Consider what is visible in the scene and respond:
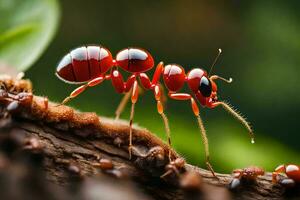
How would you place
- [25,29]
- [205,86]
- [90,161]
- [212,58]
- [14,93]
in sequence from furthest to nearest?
[212,58], [25,29], [205,86], [14,93], [90,161]

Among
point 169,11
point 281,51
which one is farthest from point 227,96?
point 169,11

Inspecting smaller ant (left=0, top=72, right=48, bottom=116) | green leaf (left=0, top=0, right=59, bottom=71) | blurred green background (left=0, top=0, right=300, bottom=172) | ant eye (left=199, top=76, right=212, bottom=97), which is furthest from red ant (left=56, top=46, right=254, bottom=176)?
blurred green background (left=0, top=0, right=300, bottom=172)

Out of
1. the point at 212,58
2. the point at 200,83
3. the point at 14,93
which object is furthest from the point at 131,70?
the point at 212,58

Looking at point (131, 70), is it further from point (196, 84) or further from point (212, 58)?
point (212, 58)

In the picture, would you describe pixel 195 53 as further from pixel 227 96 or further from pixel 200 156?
pixel 200 156

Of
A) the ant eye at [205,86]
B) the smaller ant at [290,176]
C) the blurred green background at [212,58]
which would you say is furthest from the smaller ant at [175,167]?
the blurred green background at [212,58]
